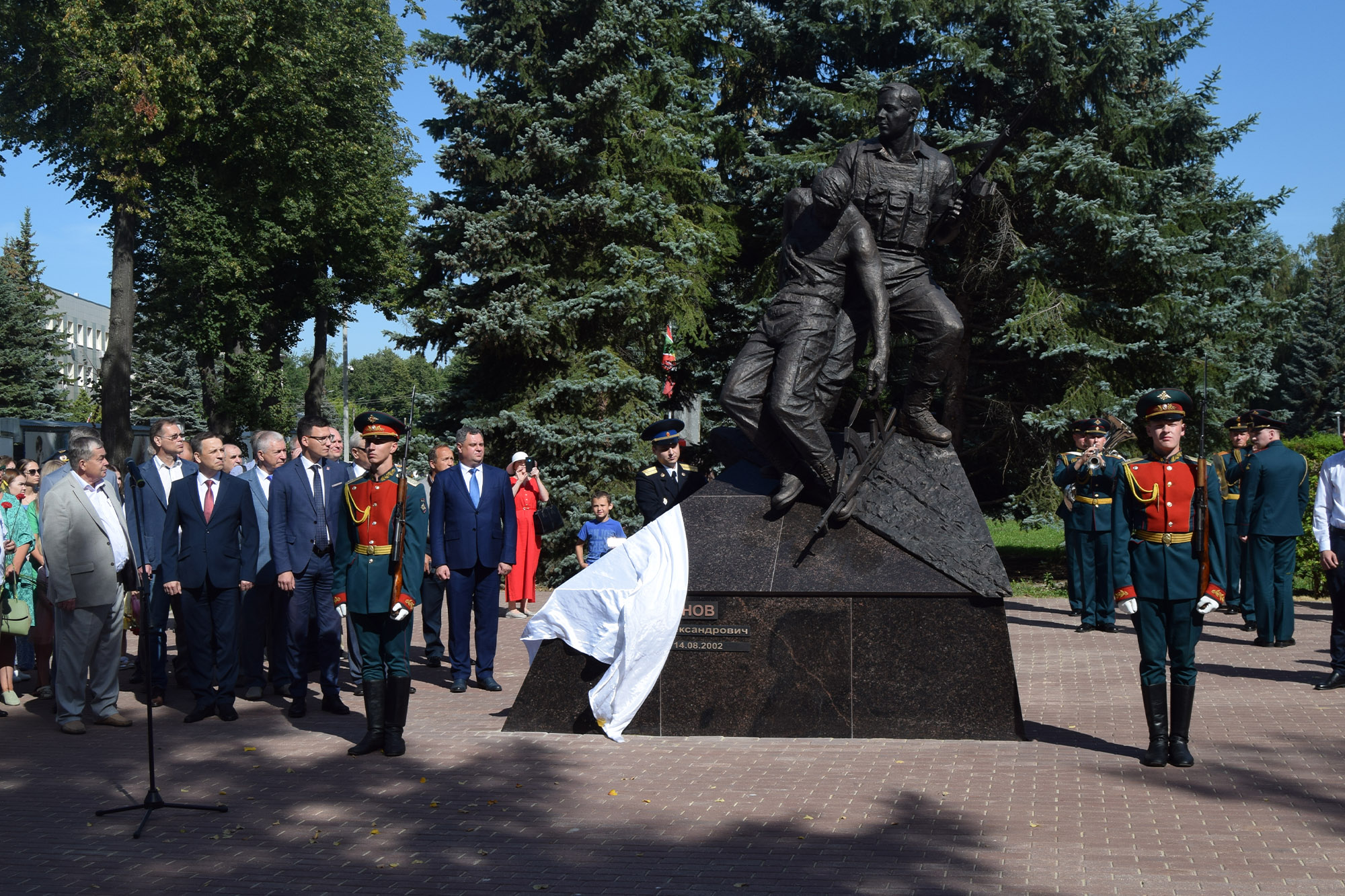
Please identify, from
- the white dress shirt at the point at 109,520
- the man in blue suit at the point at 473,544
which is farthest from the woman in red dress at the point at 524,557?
the white dress shirt at the point at 109,520

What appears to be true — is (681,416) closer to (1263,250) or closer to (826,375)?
(1263,250)

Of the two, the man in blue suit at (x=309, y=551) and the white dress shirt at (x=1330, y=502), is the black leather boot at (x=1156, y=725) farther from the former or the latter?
the man in blue suit at (x=309, y=551)

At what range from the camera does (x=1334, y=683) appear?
9.52 metres

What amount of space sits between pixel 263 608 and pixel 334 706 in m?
1.32

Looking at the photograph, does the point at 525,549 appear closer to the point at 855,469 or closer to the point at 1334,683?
the point at 855,469

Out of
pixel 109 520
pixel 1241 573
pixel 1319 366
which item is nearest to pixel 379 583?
pixel 109 520

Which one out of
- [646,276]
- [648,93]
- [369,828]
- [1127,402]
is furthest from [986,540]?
[648,93]

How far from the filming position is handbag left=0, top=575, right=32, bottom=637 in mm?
9391

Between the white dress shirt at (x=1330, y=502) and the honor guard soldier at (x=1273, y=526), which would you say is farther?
the honor guard soldier at (x=1273, y=526)

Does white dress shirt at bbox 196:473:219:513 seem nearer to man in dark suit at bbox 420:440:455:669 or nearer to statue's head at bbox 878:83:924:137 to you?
man in dark suit at bbox 420:440:455:669

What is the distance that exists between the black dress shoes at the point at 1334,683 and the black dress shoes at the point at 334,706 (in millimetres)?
7449

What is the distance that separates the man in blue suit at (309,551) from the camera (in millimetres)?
9297

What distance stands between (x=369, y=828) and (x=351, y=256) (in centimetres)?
3102

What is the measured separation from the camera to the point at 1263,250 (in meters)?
20.3
